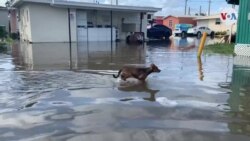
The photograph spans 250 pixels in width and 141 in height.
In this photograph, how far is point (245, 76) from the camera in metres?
9.30

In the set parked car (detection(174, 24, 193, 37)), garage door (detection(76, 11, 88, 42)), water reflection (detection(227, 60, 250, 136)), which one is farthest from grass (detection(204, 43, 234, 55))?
parked car (detection(174, 24, 193, 37))

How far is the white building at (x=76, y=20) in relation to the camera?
25719mm

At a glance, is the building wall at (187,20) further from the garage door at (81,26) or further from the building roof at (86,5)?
the garage door at (81,26)

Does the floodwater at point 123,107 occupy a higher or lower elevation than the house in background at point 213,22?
lower

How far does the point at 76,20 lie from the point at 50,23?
2.42 metres

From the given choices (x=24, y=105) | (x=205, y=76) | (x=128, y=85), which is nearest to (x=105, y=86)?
(x=128, y=85)

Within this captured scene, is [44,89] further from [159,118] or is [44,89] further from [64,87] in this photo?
[159,118]

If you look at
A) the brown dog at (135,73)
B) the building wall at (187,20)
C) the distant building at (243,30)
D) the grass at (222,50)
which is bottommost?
the brown dog at (135,73)

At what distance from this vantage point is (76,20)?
2764cm

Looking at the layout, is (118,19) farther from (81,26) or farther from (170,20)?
(170,20)

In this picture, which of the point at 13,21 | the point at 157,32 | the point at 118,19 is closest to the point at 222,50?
the point at 118,19

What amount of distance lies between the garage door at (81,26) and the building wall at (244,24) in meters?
15.9

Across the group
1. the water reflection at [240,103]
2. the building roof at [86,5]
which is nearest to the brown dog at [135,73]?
the water reflection at [240,103]

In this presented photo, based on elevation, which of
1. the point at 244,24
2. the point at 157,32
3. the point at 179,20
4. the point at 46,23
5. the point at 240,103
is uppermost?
the point at 179,20
